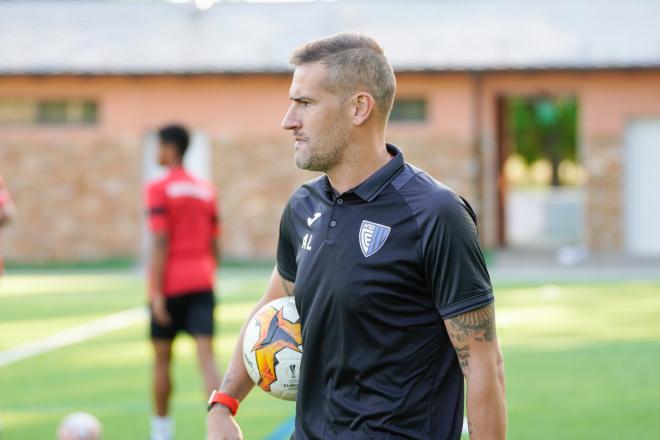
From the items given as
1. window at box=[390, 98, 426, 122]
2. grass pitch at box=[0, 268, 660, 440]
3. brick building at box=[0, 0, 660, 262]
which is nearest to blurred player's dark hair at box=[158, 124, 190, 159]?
grass pitch at box=[0, 268, 660, 440]

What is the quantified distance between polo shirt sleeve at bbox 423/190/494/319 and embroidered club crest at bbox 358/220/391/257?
5.7 inches

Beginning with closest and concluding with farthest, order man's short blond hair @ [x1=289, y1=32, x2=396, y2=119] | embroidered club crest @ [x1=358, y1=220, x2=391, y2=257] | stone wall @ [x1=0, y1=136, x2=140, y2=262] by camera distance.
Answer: embroidered club crest @ [x1=358, y1=220, x2=391, y2=257], man's short blond hair @ [x1=289, y1=32, x2=396, y2=119], stone wall @ [x1=0, y1=136, x2=140, y2=262]

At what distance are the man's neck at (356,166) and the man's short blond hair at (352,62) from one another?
16 centimetres

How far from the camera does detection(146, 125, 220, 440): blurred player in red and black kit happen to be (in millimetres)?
8484

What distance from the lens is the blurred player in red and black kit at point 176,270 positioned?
8484 millimetres

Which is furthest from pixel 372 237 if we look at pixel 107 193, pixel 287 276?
pixel 107 193

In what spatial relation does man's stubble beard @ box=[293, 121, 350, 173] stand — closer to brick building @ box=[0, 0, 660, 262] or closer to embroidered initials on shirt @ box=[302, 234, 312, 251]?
embroidered initials on shirt @ box=[302, 234, 312, 251]

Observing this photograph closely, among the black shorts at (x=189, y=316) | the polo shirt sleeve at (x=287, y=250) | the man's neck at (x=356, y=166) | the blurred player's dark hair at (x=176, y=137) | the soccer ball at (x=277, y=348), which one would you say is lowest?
the black shorts at (x=189, y=316)

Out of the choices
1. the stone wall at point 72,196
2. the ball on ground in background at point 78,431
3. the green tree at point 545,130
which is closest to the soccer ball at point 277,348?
the ball on ground in background at point 78,431

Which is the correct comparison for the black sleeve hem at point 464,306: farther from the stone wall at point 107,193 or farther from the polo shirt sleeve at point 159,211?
the stone wall at point 107,193

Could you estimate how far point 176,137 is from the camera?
341 inches

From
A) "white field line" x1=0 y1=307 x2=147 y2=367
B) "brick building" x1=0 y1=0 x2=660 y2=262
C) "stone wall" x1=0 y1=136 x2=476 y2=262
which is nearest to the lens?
"white field line" x1=0 y1=307 x2=147 y2=367

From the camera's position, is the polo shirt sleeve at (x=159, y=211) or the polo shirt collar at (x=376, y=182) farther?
the polo shirt sleeve at (x=159, y=211)

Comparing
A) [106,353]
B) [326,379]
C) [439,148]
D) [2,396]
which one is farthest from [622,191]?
[326,379]
